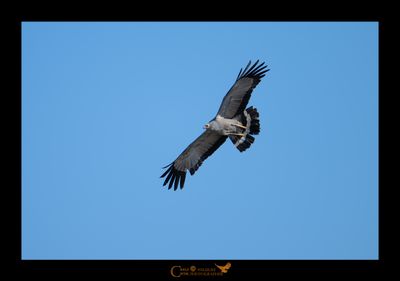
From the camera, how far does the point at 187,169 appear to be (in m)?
13.6

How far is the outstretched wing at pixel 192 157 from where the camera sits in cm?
1318

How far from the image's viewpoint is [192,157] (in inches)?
532

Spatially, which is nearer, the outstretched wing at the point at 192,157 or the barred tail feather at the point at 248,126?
the barred tail feather at the point at 248,126

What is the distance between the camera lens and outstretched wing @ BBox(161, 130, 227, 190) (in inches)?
519
